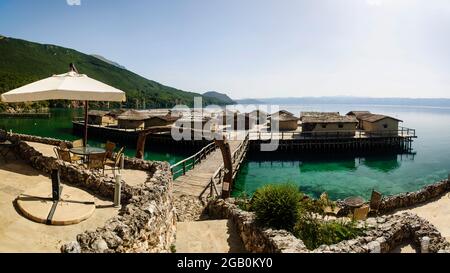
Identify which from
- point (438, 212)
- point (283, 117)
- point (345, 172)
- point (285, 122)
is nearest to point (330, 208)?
point (438, 212)

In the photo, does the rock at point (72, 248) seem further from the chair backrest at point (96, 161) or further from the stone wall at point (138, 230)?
the chair backrest at point (96, 161)

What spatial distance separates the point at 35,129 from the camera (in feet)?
201

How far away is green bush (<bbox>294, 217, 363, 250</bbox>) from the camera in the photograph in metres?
8.49

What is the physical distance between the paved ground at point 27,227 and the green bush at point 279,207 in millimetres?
4156

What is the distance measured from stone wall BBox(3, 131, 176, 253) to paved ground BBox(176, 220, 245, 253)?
587 mm

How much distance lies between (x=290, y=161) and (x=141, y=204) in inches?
1355

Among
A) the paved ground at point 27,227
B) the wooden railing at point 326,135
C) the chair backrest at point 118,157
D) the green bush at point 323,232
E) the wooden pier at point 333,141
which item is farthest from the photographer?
the wooden railing at point 326,135

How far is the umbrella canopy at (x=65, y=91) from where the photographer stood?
931cm

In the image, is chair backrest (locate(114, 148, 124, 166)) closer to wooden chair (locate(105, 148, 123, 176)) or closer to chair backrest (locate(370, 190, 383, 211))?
wooden chair (locate(105, 148, 123, 176))

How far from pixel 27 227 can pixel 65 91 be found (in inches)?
171

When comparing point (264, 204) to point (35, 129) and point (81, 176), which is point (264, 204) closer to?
point (81, 176)

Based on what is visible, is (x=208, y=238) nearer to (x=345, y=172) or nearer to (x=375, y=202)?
(x=375, y=202)

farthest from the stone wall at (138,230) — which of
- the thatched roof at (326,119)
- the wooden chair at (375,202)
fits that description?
the thatched roof at (326,119)

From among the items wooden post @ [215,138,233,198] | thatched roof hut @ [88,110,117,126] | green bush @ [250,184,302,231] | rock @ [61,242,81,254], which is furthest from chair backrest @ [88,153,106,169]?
thatched roof hut @ [88,110,117,126]
